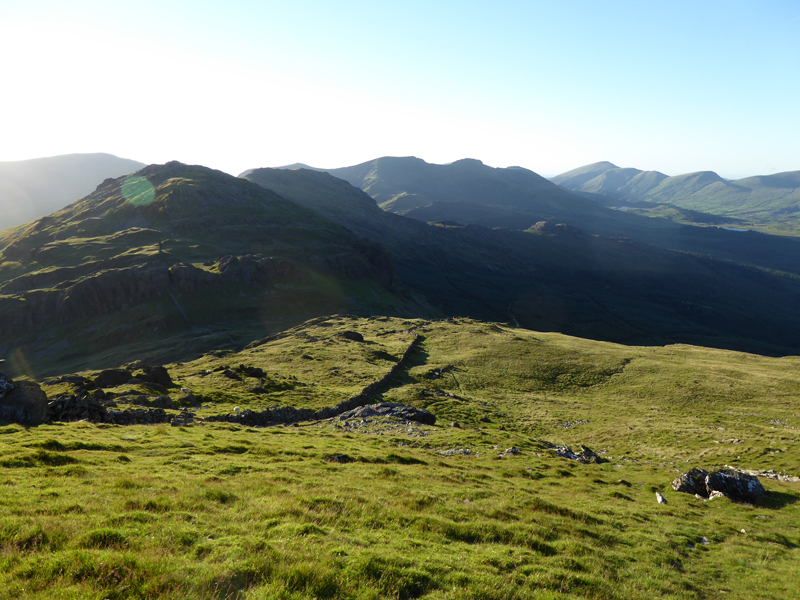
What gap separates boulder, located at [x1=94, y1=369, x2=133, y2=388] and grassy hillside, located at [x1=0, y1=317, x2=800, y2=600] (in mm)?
4323

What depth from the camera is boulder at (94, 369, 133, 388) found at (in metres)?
52.2

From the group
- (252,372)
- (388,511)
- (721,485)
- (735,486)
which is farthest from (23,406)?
(735,486)

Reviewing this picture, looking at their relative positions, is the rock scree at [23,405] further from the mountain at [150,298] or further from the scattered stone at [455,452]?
the mountain at [150,298]

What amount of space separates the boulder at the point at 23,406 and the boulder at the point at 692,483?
143 ft

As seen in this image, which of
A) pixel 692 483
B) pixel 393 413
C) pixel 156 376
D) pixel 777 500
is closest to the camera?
pixel 777 500

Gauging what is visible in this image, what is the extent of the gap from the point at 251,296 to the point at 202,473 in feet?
498

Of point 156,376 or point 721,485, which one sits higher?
point 156,376

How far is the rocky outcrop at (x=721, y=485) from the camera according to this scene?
2630cm

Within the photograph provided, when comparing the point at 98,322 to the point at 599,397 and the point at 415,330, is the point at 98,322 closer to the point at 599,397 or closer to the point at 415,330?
the point at 415,330

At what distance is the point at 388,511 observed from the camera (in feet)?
51.2

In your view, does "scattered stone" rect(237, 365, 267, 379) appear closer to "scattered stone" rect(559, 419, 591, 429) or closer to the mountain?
"scattered stone" rect(559, 419, 591, 429)

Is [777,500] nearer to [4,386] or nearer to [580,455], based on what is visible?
[580,455]

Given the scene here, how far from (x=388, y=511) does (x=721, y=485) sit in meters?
25.0

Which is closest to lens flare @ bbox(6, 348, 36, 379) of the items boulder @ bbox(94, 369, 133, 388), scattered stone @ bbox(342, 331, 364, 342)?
boulder @ bbox(94, 369, 133, 388)
